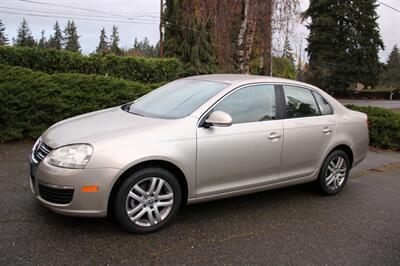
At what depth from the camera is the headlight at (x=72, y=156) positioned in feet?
11.4

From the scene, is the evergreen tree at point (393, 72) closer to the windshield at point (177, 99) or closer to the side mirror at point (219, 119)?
the windshield at point (177, 99)

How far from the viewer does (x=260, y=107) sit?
459 cm

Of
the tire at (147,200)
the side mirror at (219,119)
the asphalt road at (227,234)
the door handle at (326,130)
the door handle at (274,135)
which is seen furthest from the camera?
the door handle at (326,130)

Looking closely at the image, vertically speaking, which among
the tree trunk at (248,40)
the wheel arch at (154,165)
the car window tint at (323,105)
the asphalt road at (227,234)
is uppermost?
the tree trunk at (248,40)

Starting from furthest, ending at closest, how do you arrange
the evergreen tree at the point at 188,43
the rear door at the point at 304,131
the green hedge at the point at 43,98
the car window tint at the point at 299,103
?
the evergreen tree at the point at 188,43, the green hedge at the point at 43,98, the car window tint at the point at 299,103, the rear door at the point at 304,131

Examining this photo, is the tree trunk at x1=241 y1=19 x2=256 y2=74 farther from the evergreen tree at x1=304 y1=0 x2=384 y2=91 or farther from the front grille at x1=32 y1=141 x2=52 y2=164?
the evergreen tree at x1=304 y1=0 x2=384 y2=91

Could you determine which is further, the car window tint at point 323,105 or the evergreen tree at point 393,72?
the evergreen tree at point 393,72

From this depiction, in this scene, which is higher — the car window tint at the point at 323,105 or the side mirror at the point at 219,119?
the car window tint at the point at 323,105

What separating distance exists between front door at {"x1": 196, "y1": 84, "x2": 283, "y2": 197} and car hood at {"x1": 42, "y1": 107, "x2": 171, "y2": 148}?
0.56 metres

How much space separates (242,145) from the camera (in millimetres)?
4234

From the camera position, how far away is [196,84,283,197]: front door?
4.04 metres

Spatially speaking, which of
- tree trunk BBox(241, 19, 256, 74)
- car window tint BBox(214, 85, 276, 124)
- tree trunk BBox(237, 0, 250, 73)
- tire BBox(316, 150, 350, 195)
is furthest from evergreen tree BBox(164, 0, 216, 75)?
car window tint BBox(214, 85, 276, 124)

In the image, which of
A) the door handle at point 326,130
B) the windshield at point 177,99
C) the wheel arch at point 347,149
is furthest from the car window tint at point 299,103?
the windshield at point 177,99

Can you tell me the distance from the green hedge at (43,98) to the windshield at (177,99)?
3.19 metres
